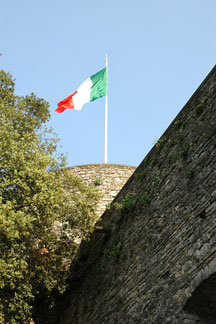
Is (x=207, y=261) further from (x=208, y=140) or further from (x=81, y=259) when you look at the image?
(x=81, y=259)

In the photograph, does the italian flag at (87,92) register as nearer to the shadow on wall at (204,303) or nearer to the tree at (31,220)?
the tree at (31,220)

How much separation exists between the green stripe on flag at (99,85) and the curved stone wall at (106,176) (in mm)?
2494

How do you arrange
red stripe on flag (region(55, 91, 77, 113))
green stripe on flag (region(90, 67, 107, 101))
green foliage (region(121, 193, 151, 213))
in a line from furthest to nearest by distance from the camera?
green stripe on flag (region(90, 67, 107, 101))
red stripe on flag (region(55, 91, 77, 113))
green foliage (region(121, 193, 151, 213))

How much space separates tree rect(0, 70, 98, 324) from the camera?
8461mm

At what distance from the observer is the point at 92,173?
12.7 metres

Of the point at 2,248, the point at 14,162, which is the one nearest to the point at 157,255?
the point at 2,248

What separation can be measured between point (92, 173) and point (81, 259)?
11.3 feet

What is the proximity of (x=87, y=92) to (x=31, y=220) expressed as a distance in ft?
21.4

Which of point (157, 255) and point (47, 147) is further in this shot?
point (47, 147)

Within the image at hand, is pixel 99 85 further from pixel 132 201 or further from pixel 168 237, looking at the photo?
pixel 168 237

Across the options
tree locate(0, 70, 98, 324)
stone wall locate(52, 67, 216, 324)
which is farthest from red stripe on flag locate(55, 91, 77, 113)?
stone wall locate(52, 67, 216, 324)

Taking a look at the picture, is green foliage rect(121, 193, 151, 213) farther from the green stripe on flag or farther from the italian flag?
the green stripe on flag

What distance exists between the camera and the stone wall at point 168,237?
5383 millimetres

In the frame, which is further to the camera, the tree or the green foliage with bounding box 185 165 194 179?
the tree
